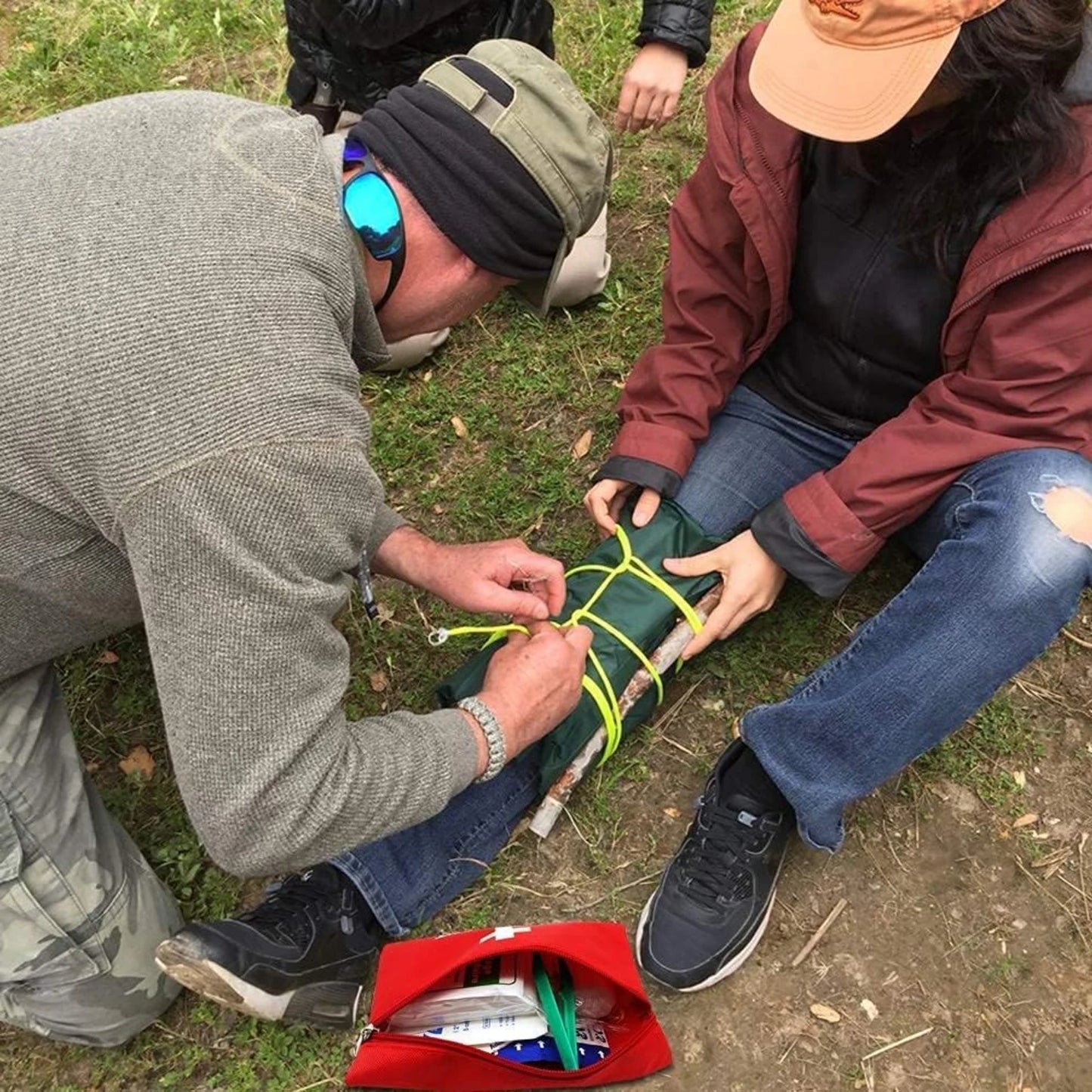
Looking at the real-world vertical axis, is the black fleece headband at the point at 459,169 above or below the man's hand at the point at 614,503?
above

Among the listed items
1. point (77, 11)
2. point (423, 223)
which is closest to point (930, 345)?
point (423, 223)

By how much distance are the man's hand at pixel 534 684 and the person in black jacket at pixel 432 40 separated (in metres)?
1.68

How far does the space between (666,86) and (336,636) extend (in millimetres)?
2062

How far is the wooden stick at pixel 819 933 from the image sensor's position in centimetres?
223

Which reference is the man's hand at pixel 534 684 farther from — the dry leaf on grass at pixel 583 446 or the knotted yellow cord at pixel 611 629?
the dry leaf on grass at pixel 583 446

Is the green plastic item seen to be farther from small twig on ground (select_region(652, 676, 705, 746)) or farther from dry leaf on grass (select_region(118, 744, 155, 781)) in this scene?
dry leaf on grass (select_region(118, 744, 155, 781))

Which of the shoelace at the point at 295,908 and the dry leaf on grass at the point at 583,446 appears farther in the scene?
the dry leaf on grass at the point at 583,446

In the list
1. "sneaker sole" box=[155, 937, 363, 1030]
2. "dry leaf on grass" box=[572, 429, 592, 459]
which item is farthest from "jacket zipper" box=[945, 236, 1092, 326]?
"sneaker sole" box=[155, 937, 363, 1030]

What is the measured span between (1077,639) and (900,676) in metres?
0.92

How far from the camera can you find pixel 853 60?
170 cm

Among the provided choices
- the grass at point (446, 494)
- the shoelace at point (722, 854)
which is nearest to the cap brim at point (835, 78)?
the grass at point (446, 494)

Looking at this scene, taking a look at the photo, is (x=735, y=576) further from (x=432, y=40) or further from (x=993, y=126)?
(x=432, y=40)

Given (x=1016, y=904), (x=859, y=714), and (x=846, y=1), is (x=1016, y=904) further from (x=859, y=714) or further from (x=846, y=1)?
(x=846, y=1)

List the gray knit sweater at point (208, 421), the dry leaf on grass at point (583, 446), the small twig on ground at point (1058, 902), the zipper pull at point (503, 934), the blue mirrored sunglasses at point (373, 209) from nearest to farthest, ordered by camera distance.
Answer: the gray knit sweater at point (208, 421) < the blue mirrored sunglasses at point (373, 209) < the zipper pull at point (503, 934) < the small twig on ground at point (1058, 902) < the dry leaf on grass at point (583, 446)
